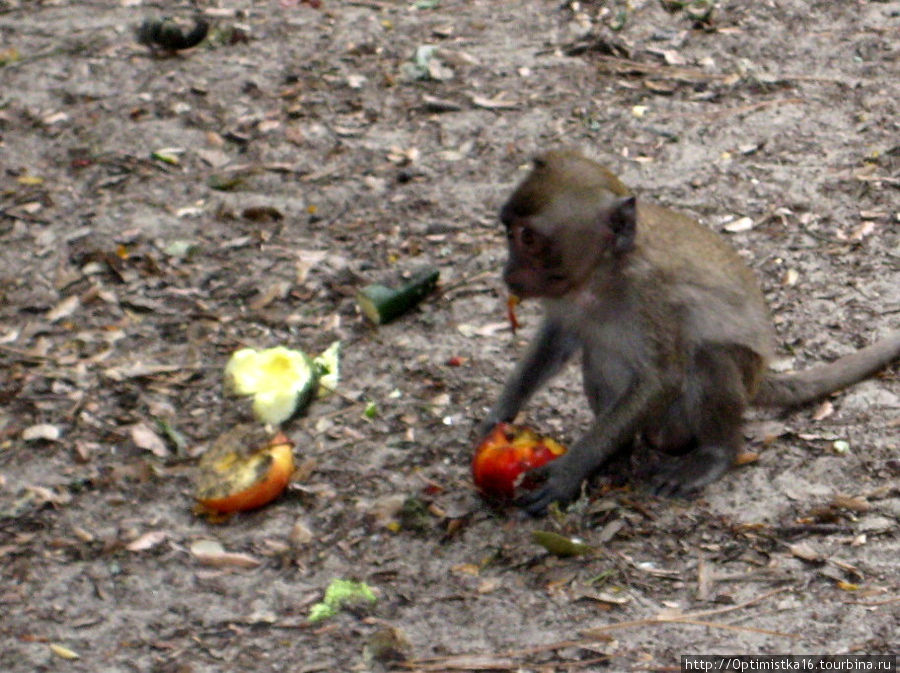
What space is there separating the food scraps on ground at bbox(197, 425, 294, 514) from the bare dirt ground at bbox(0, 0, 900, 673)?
9 cm

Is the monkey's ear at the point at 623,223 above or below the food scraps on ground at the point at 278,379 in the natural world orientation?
above

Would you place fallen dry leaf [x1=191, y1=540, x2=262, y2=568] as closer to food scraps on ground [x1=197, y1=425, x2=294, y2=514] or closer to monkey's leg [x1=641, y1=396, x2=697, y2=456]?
food scraps on ground [x1=197, y1=425, x2=294, y2=514]

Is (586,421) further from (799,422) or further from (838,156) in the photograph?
(838,156)

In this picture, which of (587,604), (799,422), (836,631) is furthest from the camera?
(799,422)

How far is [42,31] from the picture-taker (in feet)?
30.3

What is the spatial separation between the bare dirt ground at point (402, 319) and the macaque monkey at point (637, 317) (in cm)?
22

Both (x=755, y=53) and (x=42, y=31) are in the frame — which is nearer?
(x=755, y=53)

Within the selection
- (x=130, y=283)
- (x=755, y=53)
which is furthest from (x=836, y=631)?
(x=755, y=53)

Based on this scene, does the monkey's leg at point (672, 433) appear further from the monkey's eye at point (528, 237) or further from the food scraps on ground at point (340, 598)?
the food scraps on ground at point (340, 598)

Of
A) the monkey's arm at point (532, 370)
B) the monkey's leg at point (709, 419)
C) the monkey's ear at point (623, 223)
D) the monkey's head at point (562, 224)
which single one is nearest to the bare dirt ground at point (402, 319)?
the monkey's leg at point (709, 419)

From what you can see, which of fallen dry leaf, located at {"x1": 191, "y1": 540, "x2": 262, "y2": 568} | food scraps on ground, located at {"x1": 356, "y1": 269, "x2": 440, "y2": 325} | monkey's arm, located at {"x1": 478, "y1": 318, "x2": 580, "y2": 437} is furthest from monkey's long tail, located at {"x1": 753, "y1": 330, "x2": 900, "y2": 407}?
fallen dry leaf, located at {"x1": 191, "y1": 540, "x2": 262, "y2": 568}

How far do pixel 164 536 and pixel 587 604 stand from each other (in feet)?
6.13

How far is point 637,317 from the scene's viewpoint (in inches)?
207

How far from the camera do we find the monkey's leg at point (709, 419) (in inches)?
213
